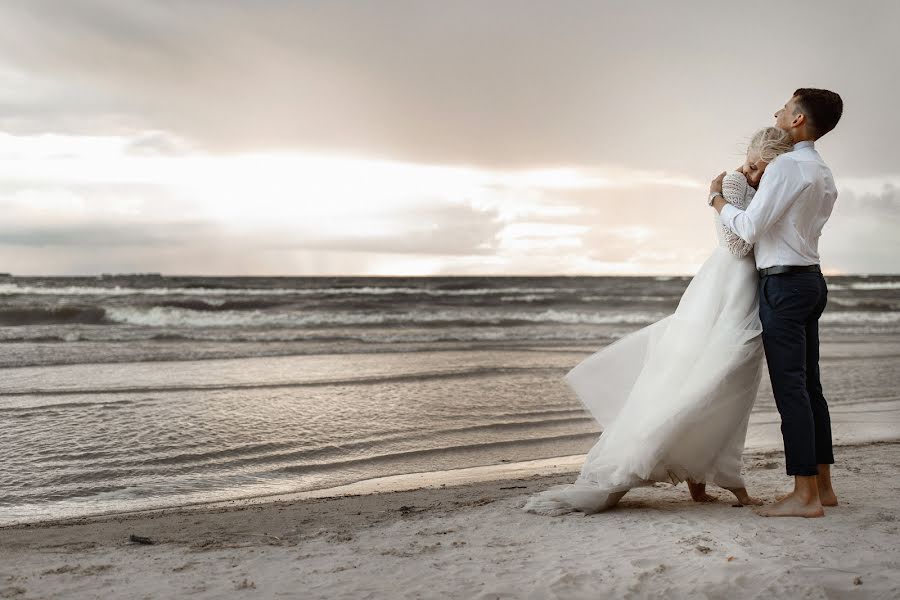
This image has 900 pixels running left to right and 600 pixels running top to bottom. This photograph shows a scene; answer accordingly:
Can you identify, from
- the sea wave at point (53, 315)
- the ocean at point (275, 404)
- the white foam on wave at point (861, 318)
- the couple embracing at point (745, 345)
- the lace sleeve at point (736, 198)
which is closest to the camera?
the couple embracing at point (745, 345)

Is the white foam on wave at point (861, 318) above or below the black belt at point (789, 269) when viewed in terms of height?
below

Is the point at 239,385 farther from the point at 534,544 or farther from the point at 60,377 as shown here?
the point at 534,544

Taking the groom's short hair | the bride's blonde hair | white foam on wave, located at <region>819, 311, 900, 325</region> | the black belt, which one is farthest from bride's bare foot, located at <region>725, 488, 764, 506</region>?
white foam on wave, located at <region>819, 311, 900, 325</region>

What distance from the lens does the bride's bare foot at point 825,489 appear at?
12.9ft

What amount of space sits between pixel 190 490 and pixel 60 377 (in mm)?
6145

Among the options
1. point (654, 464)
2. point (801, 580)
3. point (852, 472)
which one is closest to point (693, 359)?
point (654, 464)

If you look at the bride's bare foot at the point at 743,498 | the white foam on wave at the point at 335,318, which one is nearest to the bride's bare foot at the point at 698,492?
A: the bride's bare foot at the point at 743,498

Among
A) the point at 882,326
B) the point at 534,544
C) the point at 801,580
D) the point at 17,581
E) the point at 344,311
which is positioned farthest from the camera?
the point at 344,311

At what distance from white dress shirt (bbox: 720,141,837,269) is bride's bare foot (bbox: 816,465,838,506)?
1188mm

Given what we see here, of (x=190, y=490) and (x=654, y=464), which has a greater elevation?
(x=654, y=464)

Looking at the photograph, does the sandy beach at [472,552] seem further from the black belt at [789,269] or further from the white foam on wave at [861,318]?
the white foam on wave at [861,318]

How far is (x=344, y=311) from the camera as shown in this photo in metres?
25.8

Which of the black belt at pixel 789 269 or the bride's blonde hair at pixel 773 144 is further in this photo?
the bride's blonde hair at pixel 773 144

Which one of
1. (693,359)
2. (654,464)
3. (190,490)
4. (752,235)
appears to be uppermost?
(752,235)
